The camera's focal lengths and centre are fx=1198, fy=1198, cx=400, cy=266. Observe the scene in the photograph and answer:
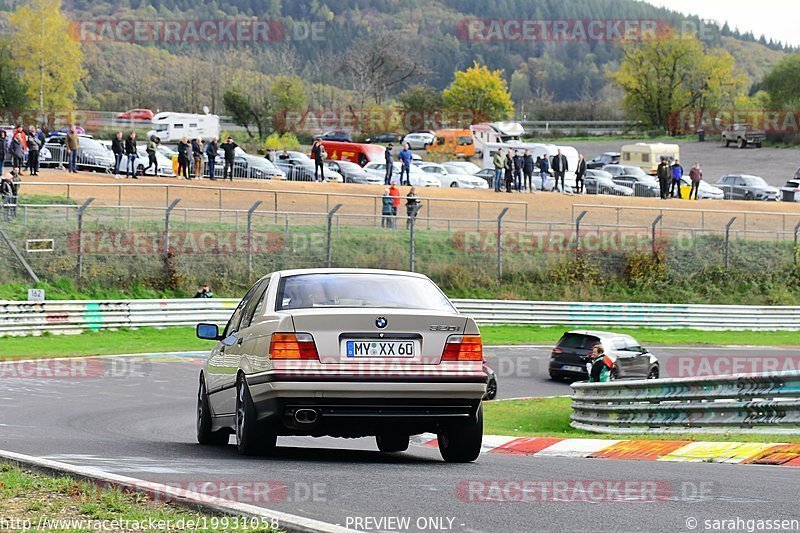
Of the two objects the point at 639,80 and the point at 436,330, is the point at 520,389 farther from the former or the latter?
the point at 639,80

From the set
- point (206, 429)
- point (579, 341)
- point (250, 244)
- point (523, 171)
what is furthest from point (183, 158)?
point (206, 429)

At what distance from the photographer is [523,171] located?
48250mm

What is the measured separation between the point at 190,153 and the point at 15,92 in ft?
124

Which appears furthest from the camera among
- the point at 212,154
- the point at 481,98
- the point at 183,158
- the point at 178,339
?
the point at 481,98

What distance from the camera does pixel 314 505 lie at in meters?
6.77

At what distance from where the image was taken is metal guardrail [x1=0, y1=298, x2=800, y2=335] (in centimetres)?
2886

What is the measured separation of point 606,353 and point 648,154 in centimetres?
4465

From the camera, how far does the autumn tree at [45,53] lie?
3501 inches

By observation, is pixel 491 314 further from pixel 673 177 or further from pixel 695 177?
pixel 695 177

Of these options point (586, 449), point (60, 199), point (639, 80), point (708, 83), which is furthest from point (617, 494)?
point (708, 83)

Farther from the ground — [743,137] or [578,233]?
[743,137]

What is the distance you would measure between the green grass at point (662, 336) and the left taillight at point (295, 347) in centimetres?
2455

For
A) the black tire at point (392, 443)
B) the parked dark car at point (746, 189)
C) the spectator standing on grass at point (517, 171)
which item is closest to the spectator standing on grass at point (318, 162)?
the spectator standing on grass at point (517, 171)

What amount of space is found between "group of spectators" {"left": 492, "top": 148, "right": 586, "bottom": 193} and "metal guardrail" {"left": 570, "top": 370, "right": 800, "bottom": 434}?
29.8 m
